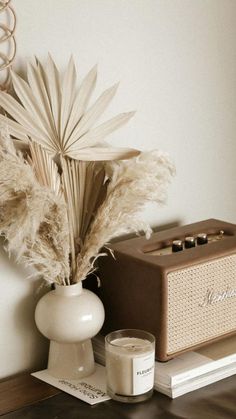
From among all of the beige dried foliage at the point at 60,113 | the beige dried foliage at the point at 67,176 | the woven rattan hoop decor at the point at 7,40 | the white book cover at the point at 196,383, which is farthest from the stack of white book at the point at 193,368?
the woven rattan hoop decor at the point at 7,40

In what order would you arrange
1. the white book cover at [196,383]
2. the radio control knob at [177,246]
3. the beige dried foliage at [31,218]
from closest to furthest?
the beige dried foliage at [31,218] → the white book cover at [196,383] → the radio control knob at [177,246]

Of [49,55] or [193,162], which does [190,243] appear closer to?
[193,162]

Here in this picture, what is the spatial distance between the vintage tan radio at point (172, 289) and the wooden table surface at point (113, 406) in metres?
0.10

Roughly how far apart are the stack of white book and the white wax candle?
0.13ft

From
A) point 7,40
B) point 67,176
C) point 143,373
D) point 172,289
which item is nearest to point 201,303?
point 172,289

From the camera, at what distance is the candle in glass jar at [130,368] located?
4.69ft

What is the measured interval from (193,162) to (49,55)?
1.76 feet

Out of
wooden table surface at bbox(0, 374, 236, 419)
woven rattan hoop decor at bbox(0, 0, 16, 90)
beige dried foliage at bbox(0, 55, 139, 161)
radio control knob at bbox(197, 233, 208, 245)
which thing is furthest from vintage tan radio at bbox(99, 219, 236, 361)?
woven rattan hoop decor at bbox(0, 0, 16, 90)

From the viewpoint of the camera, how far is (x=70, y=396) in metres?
1.47

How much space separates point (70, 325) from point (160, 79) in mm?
601

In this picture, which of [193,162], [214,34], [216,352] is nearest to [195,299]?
[216,352]

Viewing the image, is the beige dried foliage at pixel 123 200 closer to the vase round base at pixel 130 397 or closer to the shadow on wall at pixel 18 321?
the shadow on wall at pixel 18 321

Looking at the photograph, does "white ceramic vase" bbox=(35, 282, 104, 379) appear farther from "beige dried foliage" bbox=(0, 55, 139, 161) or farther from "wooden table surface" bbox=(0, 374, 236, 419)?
"beige dried foliage" bbox=(0, 55, 139, 161)

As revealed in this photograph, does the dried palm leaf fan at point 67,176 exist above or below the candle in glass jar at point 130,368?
above
